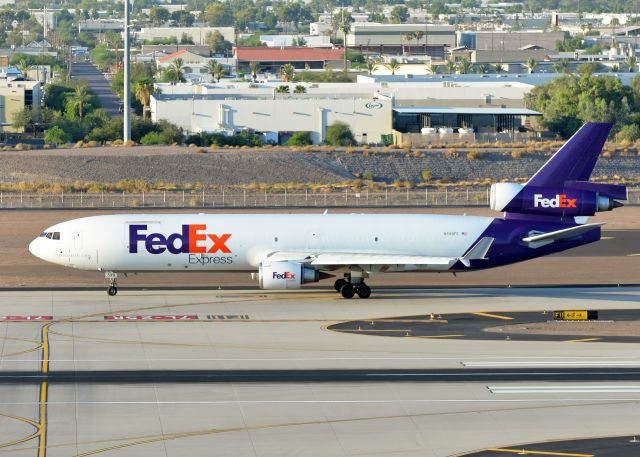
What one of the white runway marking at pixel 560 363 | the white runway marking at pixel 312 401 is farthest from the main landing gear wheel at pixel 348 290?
the white runway marking at pixel 312 401

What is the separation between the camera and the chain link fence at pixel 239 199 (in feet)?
345

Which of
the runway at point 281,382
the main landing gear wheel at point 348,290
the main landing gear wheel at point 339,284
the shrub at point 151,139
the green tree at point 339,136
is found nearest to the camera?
the runway at point 281,382

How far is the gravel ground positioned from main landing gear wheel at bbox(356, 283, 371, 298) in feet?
183

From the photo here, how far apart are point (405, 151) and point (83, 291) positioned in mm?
73313

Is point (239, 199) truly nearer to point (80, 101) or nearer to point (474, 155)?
point (474, 155)

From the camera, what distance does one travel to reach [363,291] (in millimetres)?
66188

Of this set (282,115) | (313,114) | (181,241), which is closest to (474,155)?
(313,114)

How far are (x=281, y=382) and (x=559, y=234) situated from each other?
2259 centimetres

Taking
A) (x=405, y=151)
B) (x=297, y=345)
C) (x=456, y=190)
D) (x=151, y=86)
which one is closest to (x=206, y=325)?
(x=297, y=345)

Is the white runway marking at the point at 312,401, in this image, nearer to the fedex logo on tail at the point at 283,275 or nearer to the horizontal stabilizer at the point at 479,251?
the fedex logo on tail at the point at 283,275

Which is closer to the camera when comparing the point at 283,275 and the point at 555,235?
the point at 283,275

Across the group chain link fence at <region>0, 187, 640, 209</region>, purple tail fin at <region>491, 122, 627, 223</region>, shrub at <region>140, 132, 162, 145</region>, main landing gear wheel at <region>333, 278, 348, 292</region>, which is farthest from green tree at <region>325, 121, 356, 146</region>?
purple tail fin at <region>491, 122, 627, 223</region>

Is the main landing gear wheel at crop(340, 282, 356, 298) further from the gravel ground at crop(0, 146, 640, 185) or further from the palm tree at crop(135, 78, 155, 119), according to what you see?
the palm tree at crop(135, 78, 155, 119)

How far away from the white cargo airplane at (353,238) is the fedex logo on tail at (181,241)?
0.16 ft
